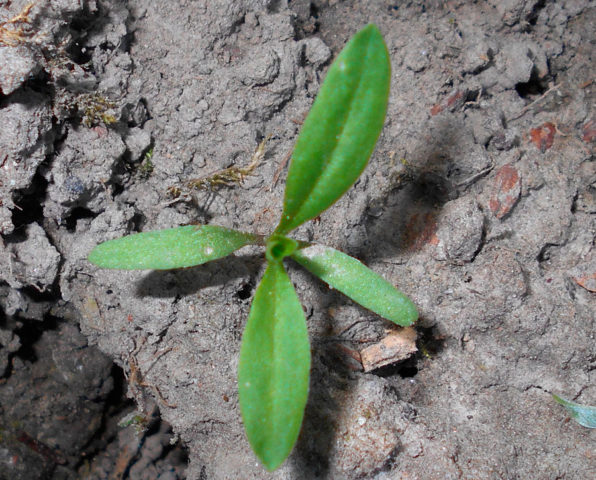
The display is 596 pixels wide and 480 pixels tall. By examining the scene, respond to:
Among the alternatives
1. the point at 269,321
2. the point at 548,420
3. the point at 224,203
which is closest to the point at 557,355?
the point at 548,420

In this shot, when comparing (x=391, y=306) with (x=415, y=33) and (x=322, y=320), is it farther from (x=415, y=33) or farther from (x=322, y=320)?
(x=415, y=33)

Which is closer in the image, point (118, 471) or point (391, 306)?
point (391, 306)

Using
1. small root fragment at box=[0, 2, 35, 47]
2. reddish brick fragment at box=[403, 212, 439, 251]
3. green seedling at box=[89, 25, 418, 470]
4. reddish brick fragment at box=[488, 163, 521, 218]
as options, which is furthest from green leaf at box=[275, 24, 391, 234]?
small root fragment at box=[0, 2, 35, 47]

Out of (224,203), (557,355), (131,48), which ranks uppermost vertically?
(131,48)

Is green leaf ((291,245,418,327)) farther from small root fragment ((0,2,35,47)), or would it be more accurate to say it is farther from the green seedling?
small root fragment ((0,2,35,47))

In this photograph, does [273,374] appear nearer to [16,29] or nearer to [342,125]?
[342,125]

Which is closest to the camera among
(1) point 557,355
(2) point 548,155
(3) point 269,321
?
(3) point 269,321

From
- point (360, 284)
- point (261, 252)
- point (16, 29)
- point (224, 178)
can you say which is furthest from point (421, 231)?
point (16, 29)
